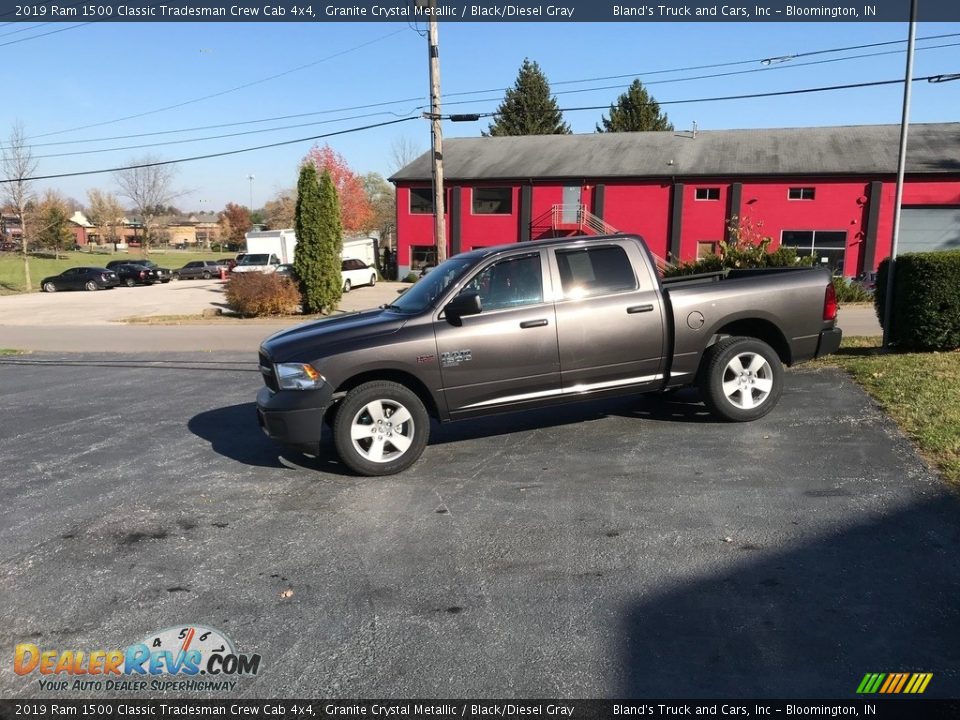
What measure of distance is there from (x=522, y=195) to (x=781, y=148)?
1372cm

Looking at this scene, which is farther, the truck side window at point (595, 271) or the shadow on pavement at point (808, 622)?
the truck side window at point (595, 271)

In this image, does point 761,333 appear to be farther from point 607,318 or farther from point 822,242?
point 822,242

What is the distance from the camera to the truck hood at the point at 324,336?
556cm

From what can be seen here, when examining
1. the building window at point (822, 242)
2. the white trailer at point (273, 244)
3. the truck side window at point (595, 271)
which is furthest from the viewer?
the white trailer at point (273, 244)

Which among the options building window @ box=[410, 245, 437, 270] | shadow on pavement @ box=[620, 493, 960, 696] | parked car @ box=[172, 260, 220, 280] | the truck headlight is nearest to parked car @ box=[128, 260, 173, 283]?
parked car @ box=[172, 260, 220, 280]

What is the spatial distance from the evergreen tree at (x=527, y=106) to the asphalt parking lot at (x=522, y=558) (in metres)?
59.5

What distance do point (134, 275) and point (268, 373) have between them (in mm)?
42976

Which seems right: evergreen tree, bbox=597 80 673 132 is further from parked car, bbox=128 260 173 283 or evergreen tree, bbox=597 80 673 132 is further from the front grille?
the front grille

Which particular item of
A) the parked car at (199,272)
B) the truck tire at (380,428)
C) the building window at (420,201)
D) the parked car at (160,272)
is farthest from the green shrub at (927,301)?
the parked car at (199,272)

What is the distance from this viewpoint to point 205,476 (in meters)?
5.81

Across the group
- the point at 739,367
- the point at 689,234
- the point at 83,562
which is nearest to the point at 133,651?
the point at 83,562

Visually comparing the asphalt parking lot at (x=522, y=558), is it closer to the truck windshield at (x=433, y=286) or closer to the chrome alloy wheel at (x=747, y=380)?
the chrome alloy wheel at (x=747, y=380)

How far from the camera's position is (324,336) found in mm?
5699

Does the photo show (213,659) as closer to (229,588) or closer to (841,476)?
(229,588)
